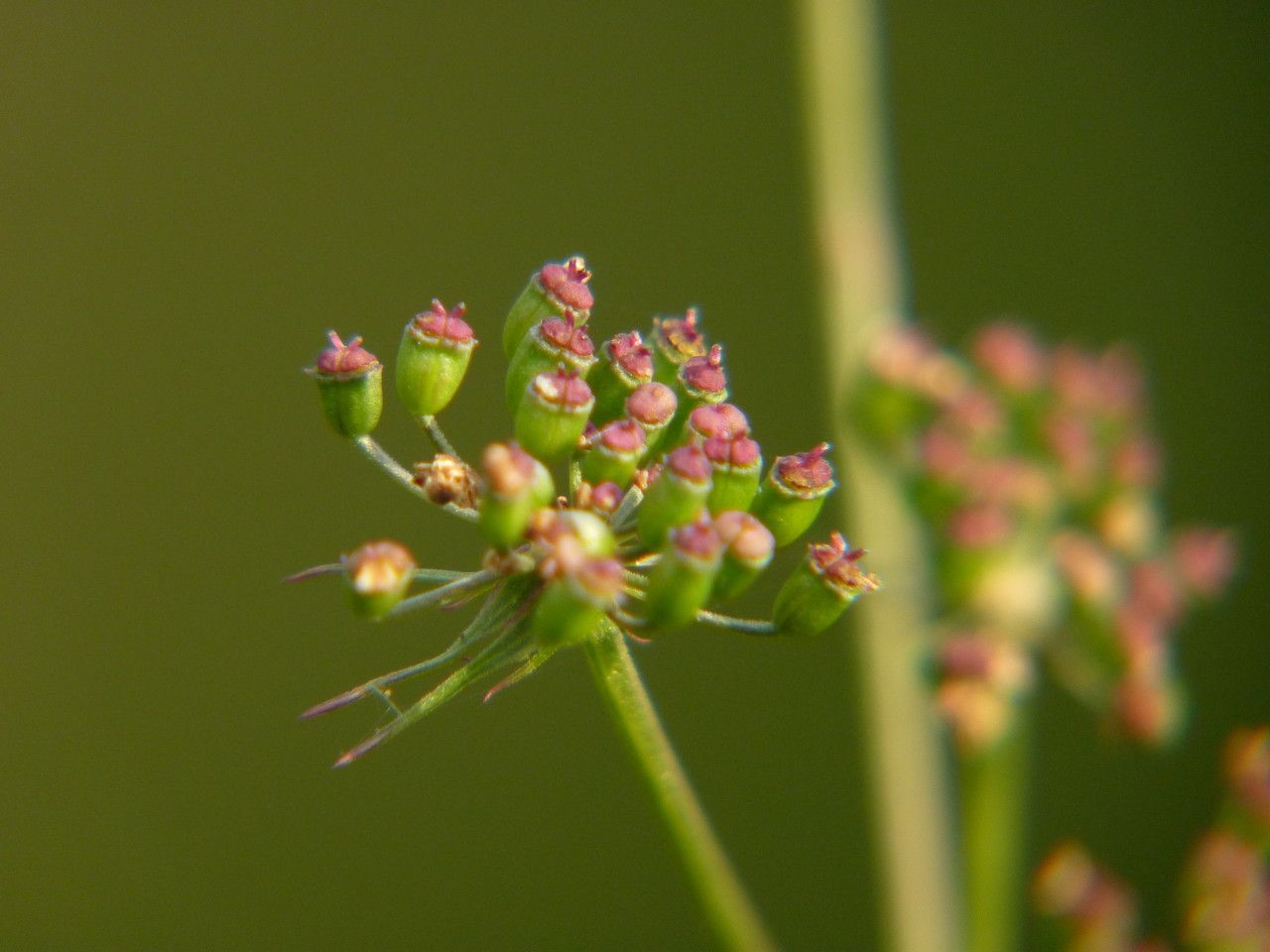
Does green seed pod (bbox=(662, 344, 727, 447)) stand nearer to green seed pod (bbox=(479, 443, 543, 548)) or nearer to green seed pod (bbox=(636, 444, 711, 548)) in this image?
green seed pod (bbox=(636, 444, 711, 548))

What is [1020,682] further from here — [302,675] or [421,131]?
[421,131]

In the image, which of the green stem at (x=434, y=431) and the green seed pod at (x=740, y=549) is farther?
the green stem at (x=434, y=431)

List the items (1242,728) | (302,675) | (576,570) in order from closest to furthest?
(576,570)
(1242,728)
(302,675)

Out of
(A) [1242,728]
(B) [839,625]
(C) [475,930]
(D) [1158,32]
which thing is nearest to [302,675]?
(C) [475,930]

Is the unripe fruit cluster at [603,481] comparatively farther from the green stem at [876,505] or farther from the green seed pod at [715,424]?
the green stem at [876,505]

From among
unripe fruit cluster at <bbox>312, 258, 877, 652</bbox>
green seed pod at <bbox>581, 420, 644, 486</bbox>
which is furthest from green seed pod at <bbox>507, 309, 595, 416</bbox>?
green seed pod at <bbox>581, 420, 644, 486</bbox>

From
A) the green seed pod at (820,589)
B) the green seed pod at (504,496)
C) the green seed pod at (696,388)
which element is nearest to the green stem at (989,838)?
the green seed pod at (820,589)

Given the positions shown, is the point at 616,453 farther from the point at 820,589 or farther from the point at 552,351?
the point at 820,589
